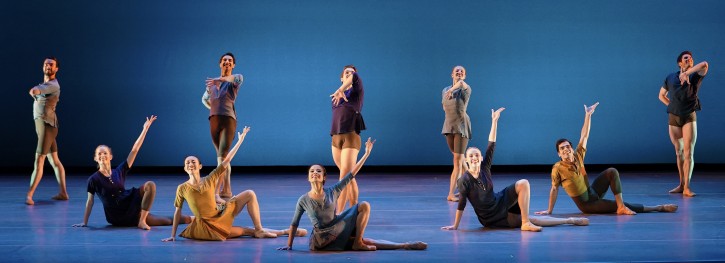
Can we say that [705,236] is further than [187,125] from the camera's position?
No

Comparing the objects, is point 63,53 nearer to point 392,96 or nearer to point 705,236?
point 392,96

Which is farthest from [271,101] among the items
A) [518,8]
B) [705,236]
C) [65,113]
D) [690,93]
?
[705,236]

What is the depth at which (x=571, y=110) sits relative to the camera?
10609 mm

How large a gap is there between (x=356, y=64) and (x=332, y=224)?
5.37 m

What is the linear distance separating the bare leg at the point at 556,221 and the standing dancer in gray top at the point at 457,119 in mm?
1727

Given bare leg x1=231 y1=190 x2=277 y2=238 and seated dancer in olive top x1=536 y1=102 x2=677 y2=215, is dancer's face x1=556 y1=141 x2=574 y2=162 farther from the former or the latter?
bare leg x1=231 y1=190 x2=277 y2=238

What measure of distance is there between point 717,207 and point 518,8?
13.2 feet

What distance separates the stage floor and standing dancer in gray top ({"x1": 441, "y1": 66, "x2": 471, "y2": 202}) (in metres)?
0.34

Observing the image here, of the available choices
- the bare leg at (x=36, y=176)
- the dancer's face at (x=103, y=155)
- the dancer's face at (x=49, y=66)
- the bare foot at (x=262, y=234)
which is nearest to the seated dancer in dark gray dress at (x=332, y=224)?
the bare foot at (x=262, y=234)

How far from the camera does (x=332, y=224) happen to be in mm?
5293

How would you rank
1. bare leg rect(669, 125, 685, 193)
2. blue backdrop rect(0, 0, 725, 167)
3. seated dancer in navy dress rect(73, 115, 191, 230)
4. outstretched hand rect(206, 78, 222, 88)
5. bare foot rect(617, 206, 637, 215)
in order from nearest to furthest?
seated dancer in navy dress rect(73, 115, 191, 230) < bare foot rect(617, 206, 637, 215) < outstretched hand rect(206, 78, 222, 88) < bare leg rect(669, 125, 685, 193) < blue backdrop rect(0, 0, 725, 167)

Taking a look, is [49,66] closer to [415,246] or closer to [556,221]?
[415,246]

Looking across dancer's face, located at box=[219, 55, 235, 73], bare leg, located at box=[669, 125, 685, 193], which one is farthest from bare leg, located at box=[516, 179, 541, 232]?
dancer's face, located at box=[219, 55, 235, 73]

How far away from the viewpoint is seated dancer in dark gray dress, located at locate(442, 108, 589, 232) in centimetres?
596
